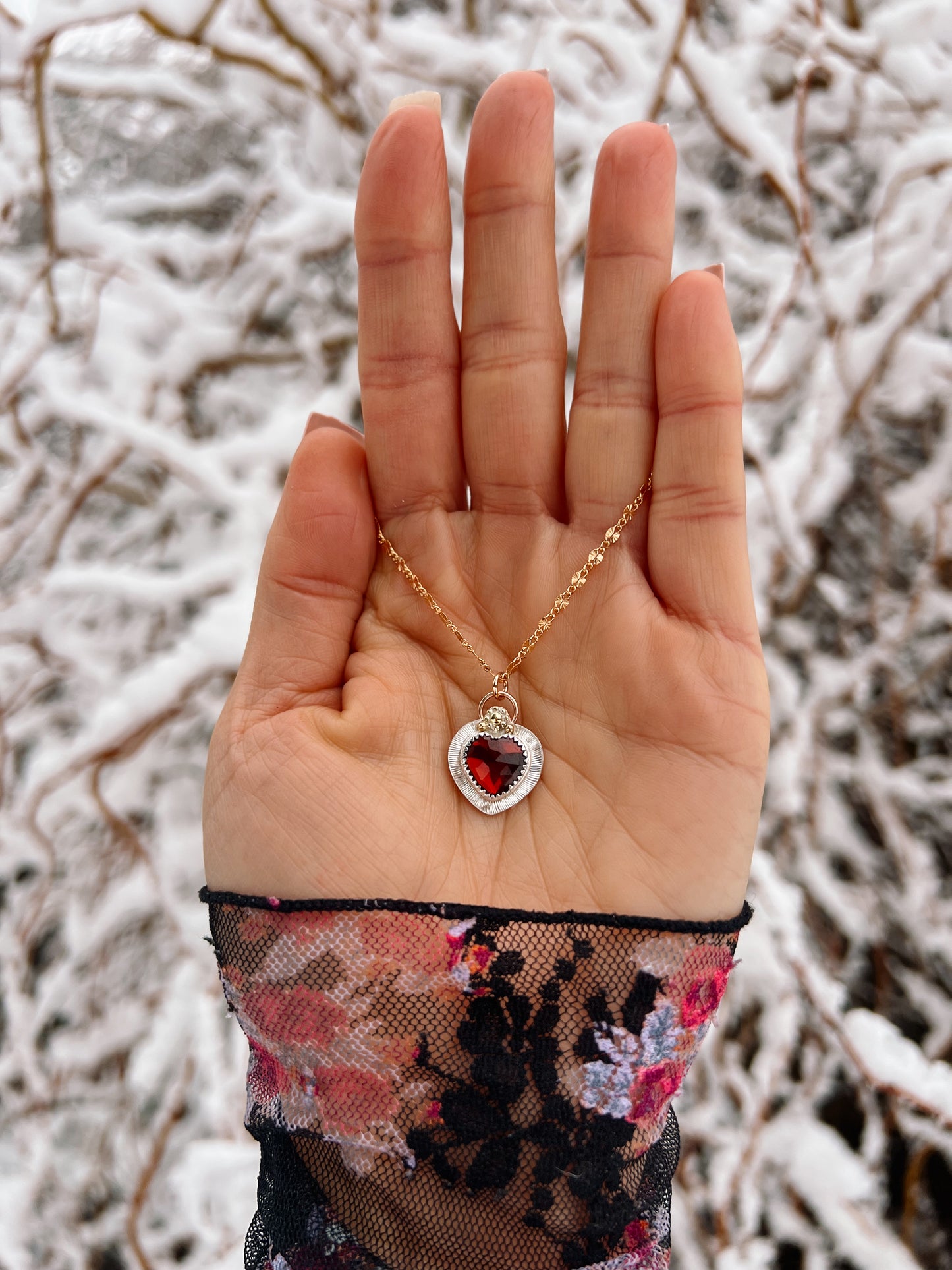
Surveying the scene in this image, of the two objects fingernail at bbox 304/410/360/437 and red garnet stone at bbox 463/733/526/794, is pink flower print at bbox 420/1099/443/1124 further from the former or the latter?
fingernail at bbox 304/410/360/437

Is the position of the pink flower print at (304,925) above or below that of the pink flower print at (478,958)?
below

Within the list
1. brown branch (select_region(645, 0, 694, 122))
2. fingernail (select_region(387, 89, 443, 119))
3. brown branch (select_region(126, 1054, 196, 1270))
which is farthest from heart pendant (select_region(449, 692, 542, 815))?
brown branch (select_region(645, 0, 694, 122))

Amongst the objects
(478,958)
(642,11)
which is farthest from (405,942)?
(642,11)

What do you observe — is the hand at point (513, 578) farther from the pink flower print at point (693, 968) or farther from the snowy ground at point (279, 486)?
the snowy ground at point (279, 486)

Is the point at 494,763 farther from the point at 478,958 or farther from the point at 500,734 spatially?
the point at 478,958

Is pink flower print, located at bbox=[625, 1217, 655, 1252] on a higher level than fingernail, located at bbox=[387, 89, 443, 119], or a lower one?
lower

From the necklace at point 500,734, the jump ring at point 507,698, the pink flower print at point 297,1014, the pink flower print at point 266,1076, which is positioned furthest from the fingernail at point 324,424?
the pink flower print at point 266,1076
